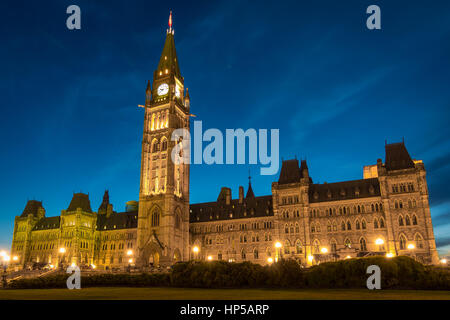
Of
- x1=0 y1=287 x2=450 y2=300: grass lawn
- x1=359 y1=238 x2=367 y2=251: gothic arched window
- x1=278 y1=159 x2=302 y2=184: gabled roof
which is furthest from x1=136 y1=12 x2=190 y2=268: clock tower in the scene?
x1=0 y1=287 x2=450 y2=300: grass lawn

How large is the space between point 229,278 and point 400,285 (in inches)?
662

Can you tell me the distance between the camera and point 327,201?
268 feet

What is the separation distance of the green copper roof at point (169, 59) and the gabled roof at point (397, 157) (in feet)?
197

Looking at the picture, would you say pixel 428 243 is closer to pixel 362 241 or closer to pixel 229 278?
pixel 362 241

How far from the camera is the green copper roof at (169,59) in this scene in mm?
107625

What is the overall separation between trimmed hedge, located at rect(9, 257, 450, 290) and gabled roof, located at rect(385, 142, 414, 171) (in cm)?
4413

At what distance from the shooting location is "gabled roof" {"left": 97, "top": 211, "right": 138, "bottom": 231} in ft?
364

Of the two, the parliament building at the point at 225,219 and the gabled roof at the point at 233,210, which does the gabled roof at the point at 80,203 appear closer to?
the parliament building at the point at 225,219

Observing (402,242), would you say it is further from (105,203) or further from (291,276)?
(105,203)

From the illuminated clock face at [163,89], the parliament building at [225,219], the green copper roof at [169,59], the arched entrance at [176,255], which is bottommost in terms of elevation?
the arched entrance at [176,255]

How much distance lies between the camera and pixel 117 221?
114 m

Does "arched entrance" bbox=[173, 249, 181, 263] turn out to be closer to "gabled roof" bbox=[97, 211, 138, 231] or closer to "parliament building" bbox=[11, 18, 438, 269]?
"parliament building" bbox=[11, 18, 438, 269]

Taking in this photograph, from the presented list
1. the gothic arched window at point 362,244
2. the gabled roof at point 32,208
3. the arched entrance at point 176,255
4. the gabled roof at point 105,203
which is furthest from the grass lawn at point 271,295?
the gabled roof at point 32,208
